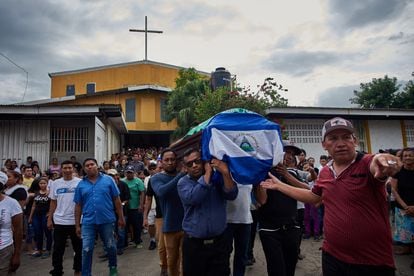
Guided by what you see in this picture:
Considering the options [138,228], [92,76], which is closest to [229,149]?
[138,228]

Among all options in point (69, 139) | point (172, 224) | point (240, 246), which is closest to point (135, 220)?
point (172, 224)

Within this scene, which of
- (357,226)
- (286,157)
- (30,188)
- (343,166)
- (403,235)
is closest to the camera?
(357,226)

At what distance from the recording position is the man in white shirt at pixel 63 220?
4738mm

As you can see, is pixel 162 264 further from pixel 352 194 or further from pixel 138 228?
pixel 352 194

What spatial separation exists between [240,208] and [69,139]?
8.36m

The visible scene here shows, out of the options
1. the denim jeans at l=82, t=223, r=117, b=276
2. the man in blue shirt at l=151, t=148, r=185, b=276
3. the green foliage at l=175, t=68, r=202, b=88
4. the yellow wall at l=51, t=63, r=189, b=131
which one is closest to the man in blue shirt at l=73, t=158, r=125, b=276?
the denim jeans at l=82, t=223, r=117, b=276

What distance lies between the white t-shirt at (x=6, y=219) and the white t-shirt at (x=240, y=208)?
257cm

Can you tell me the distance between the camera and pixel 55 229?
4.81m

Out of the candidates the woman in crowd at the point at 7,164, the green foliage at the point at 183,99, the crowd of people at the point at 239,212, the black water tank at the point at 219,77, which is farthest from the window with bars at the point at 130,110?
the crowd of people at the point at 239,212

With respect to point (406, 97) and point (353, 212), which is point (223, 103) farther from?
point (406, 97)

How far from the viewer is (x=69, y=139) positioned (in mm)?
10656

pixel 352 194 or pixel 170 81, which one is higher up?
pixel 170 81

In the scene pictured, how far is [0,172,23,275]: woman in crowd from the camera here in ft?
11.1

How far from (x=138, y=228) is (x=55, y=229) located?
2518mm
